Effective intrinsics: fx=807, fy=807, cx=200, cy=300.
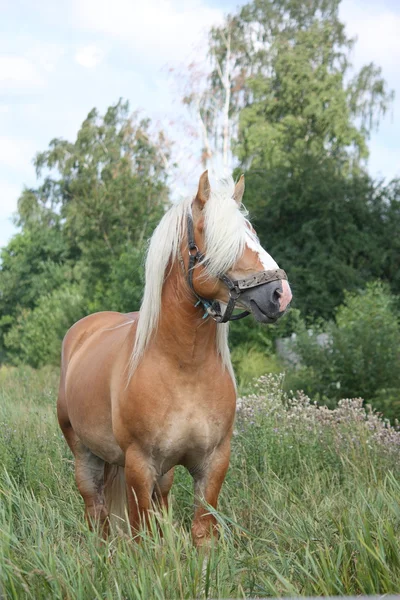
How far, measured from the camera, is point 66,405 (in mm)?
5273

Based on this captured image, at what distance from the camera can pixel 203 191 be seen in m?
3.67

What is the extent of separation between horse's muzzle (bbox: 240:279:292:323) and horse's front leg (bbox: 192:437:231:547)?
75 centimetres

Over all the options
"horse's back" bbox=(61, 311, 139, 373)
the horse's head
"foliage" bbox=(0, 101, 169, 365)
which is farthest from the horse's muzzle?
"foliage" bbox=(0, 101, 169, 365)

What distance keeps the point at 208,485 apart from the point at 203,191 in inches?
53.7

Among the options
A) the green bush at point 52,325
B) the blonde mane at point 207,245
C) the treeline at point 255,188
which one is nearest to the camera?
the blonde mane at point 207,245

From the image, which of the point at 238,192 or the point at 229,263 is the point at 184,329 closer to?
the point at 229,263

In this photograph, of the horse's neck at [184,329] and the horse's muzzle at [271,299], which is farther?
the horse's neck at [184,329]

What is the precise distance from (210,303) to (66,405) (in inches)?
76.2

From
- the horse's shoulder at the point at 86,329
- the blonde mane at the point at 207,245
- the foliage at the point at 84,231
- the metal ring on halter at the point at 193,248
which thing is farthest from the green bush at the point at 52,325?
the metal ring on halter at the point at 193,248

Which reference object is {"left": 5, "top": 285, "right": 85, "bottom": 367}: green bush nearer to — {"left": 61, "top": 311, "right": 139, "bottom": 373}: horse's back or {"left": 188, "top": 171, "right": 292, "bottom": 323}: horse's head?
{"left": 61, "top": 311, "right": 139, "bottom": 373}: horse's back

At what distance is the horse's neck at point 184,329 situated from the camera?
3.75 m

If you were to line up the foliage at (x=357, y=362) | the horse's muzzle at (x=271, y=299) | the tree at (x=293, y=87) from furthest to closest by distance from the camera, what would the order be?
the tree at (x=293, y=87) → the foliage at (x=357, y=362) → the horse's muzzle at (x=271, y=299)

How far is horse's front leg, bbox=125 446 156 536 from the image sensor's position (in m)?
3.72

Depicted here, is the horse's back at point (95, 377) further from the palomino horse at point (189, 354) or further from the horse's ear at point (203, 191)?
the horse's ear at point (203, 191)
